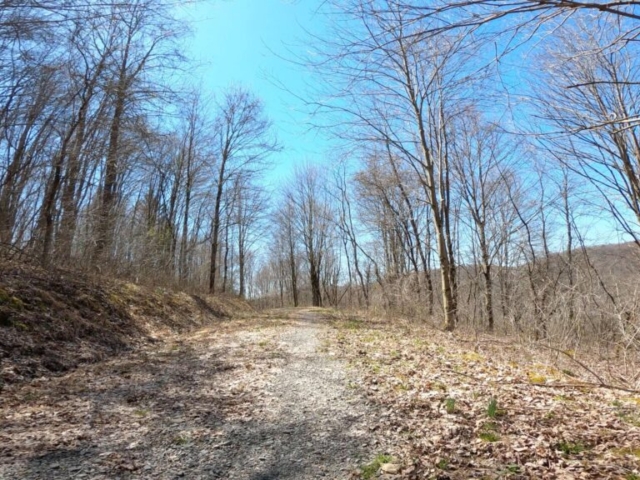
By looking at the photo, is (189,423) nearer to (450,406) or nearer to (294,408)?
(294,408)

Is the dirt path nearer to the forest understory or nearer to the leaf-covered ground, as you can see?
the forest understory

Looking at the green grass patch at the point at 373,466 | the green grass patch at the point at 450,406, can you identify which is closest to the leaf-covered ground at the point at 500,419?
the green grass patch at the point at 450,406

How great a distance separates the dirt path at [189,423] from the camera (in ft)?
10.6

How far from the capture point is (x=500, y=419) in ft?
13.1

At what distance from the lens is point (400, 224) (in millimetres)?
Answer: 22344

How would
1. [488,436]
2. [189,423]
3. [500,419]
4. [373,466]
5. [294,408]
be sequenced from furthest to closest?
[294,408] → [189,423] → [500,419] → [488,436] → [373,466]

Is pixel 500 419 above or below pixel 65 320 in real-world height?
below

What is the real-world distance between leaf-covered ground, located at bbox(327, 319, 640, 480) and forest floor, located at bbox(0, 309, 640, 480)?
16 mm

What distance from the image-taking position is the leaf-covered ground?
3.07 m

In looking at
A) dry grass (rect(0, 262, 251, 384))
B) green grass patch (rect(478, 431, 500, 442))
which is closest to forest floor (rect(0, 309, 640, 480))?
green grass patch (rect(478, 431, 500, 442))

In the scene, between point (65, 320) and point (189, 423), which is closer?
point (189, 423)

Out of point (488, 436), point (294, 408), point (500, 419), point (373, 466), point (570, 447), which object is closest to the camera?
point (373, 466)

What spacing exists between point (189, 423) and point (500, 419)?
328 centimetres

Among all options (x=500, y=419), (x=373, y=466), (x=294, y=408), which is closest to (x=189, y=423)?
(x=294, y=408)
